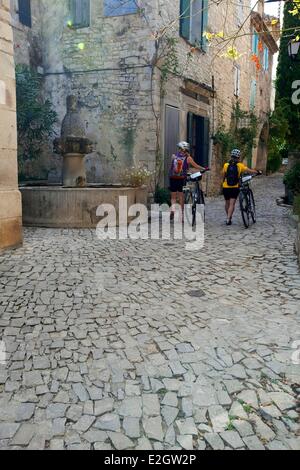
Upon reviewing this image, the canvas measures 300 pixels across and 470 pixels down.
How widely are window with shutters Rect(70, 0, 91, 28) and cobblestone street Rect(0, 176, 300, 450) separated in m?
8.14

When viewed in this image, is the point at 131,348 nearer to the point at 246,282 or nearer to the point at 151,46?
the point at 246,282

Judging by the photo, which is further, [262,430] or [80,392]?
[80,392]

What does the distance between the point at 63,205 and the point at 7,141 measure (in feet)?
7.21

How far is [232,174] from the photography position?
7.48 metres

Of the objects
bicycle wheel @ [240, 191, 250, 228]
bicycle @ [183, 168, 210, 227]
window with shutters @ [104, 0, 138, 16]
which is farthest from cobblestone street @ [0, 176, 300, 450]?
window with shutters @ [104, 0, 138, 16]

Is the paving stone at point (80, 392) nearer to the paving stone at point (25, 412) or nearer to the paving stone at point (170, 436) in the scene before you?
the paving stone at point (25, 412)

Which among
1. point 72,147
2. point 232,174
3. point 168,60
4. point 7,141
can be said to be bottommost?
point 232,174

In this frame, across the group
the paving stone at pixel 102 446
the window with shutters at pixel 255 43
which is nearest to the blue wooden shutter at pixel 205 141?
the window with shutters at pixel 255 43

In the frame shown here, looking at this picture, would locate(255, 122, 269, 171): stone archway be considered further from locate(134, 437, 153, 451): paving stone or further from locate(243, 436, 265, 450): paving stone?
locate(134, 437, 153, 451): paving stone

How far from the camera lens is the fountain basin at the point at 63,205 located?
738 centimetres

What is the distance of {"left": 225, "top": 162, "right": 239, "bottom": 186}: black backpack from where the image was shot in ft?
24.4

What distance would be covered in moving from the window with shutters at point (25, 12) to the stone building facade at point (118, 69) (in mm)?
75

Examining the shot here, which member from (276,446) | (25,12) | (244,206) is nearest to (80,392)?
(276,446)

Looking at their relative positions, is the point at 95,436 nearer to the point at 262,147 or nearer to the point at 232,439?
the point at 232,439
